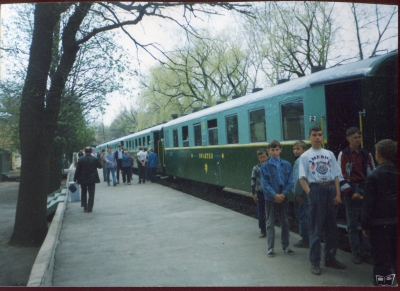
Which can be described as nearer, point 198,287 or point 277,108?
point 198,287

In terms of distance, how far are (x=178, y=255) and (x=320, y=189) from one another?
2.45 m

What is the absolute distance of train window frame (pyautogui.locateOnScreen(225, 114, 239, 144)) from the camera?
37.4 ft

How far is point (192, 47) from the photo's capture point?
29.8ft

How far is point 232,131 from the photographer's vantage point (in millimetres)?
11734

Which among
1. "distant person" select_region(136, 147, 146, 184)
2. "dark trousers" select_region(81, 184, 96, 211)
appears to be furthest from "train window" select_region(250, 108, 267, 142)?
"distant person" select_region(136, 147, 146, 184)

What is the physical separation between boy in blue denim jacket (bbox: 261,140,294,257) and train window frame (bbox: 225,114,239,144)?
16.0 feet

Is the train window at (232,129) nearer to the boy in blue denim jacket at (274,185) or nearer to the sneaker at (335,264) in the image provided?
the boy in blue denim jacket at (274,185)

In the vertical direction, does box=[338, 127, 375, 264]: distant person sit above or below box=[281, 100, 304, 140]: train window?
below

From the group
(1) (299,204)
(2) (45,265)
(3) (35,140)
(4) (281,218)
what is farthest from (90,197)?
(1) (299,204)

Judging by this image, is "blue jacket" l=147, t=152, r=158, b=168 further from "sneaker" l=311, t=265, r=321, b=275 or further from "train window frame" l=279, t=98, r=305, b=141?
"sneaker" l=311, t=265, r=321, b=275

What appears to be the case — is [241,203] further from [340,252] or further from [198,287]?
[198,287]

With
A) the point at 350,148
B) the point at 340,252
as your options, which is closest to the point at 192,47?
the point at 350,148

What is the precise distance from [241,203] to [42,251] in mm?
6898

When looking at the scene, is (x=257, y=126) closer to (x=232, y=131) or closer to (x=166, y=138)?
(x=232, y=131)
